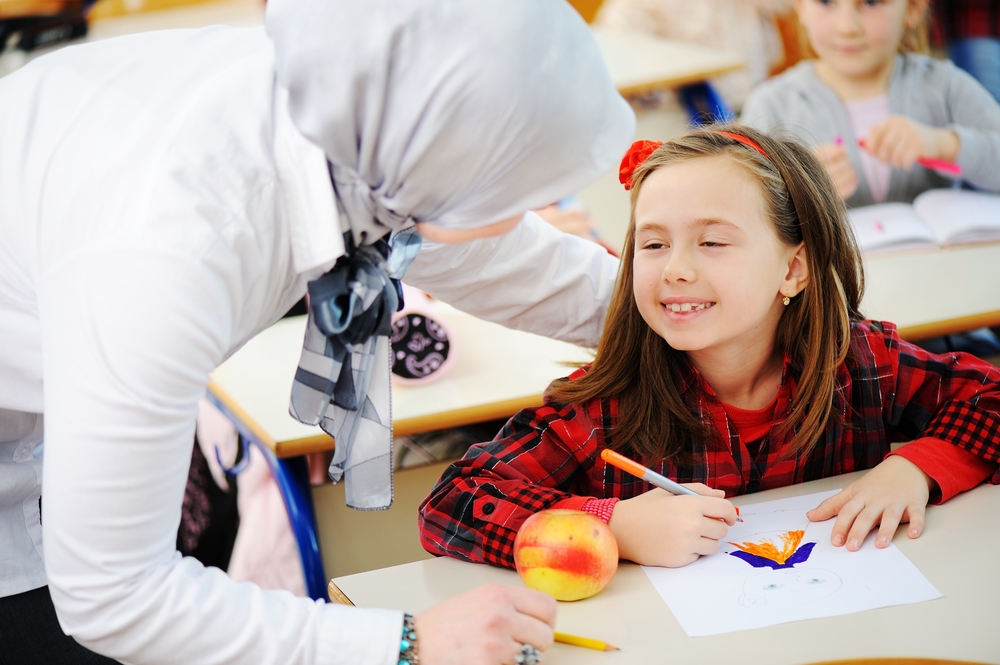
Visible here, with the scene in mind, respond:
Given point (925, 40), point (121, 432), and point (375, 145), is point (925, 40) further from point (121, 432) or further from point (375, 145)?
point (121, 432)

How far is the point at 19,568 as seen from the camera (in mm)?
970

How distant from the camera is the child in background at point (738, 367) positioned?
46.1 inches

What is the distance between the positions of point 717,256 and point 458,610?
595 mm

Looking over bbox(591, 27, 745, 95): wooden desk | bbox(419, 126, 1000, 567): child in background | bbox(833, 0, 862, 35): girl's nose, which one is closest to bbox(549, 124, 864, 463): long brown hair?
bbox(419, 126, 1000, 567): child in background

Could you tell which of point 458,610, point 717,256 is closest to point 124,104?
point 458,610

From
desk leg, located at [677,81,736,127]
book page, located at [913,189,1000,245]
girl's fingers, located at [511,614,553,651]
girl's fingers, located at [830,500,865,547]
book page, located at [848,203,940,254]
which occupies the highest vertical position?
Result: girl's fingers, located at [511,614,553,651]

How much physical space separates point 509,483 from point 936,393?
57 centimetres

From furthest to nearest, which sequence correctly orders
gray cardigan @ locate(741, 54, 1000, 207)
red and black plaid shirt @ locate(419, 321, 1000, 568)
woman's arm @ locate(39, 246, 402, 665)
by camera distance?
gray cardigan @ locate(741, 54, 1000, 207), red and black plaid shirt @ locate(419, 321, 1000, 568), woman's arm @ locate(39, 246, 402, 665)

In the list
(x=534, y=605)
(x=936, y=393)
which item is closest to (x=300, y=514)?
(x=534, y=605)

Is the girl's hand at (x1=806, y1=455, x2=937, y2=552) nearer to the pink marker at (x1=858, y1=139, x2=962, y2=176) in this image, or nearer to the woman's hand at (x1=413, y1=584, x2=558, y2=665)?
the woman's hand at (x1=413, y1=584, x2=558, y2=665)

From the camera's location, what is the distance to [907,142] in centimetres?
222

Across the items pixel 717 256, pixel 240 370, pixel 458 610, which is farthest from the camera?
pixel 240 370

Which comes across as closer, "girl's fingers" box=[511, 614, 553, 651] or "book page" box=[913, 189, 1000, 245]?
"girl's fingers" box=[511, 614, 553, 651]

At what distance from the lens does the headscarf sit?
0.69 metres
